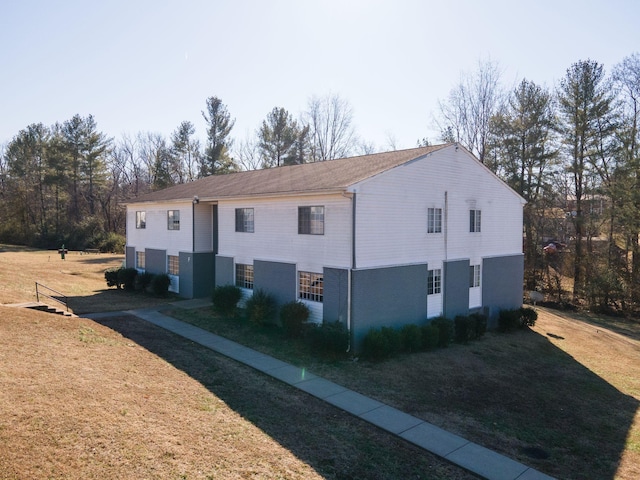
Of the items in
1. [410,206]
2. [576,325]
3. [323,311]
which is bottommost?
[576,325]

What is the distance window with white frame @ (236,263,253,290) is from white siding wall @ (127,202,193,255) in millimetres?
4066

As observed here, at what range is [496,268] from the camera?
72.6 ft

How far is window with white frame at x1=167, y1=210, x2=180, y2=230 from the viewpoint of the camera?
24.1 metres

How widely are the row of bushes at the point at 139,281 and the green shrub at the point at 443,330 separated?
14102mm

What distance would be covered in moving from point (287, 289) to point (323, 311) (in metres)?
2.30

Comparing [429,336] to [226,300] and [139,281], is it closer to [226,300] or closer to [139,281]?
[226,300]

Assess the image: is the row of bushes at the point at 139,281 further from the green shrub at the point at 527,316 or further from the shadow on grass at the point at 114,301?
the green shrub at the point at 527,316

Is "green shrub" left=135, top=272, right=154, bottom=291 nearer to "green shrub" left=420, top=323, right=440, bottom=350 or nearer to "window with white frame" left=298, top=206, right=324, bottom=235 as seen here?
"window with white frame" left=298, top=206, right=324, bottom=235

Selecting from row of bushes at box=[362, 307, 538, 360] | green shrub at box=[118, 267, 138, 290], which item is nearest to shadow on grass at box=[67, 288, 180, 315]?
green shrub at box=[118, 267, 138, 290]

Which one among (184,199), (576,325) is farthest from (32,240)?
(576,325)

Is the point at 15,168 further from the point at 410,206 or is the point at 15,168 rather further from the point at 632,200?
the point at 632,200

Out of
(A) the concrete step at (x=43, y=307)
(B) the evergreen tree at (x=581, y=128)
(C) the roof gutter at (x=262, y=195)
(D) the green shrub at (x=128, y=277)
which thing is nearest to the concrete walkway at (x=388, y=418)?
(A) the concrete step at (x=43, y=307)

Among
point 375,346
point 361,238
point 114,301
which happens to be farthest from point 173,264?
point 375,346

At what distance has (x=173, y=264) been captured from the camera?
24578mm
